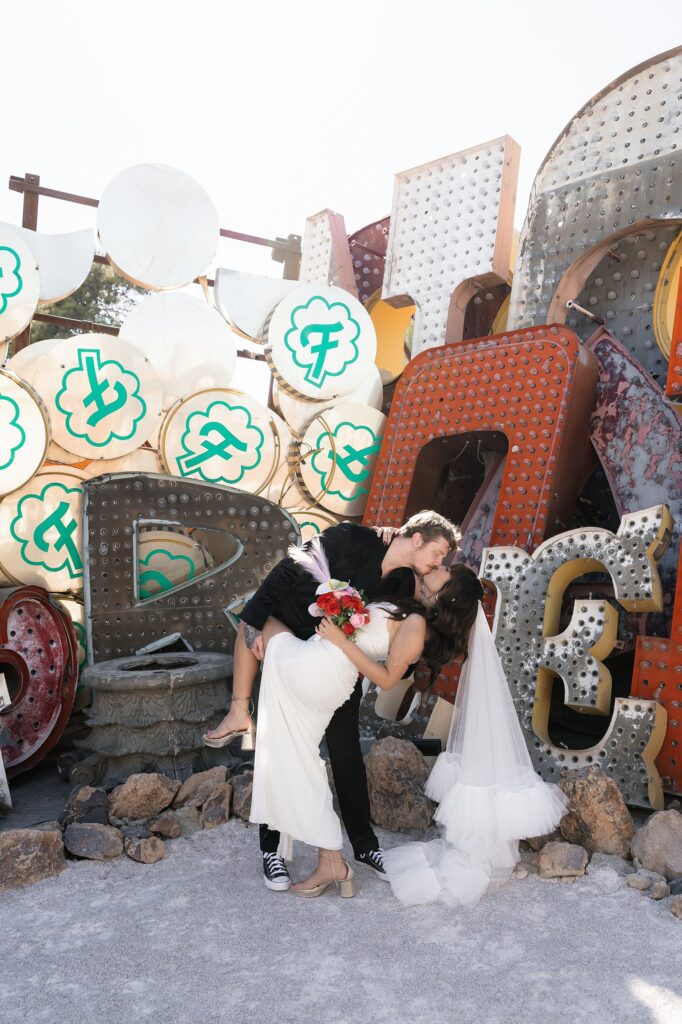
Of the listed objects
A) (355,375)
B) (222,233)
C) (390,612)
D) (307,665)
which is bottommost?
(307,665)

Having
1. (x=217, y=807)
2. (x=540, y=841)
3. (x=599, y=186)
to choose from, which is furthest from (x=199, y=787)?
(x=599, y=186)

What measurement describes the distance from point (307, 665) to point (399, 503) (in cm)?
268

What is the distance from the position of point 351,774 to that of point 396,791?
0.55 metres

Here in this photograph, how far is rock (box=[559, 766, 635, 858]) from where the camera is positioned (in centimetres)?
348

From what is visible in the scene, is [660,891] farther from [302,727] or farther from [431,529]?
[431,529]

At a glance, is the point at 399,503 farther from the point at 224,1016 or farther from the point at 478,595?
the point at 224,1016

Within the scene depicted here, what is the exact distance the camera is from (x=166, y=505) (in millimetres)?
5180

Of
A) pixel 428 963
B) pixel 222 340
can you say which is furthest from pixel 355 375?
pixel 428 963

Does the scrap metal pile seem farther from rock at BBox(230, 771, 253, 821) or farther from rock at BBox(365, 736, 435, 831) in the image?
rock at BBox(230, 771, 253, 821)

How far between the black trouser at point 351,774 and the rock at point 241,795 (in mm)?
486

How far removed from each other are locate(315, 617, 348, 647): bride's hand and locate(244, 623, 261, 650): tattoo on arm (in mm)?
447

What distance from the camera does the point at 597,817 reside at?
11.5 feet

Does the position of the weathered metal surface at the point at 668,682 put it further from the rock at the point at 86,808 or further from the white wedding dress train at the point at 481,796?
the rock at the point at 86,808

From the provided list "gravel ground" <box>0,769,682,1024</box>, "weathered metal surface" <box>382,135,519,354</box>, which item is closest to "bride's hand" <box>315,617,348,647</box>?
"gravel ground" <box>0,769,682,1024</box>
